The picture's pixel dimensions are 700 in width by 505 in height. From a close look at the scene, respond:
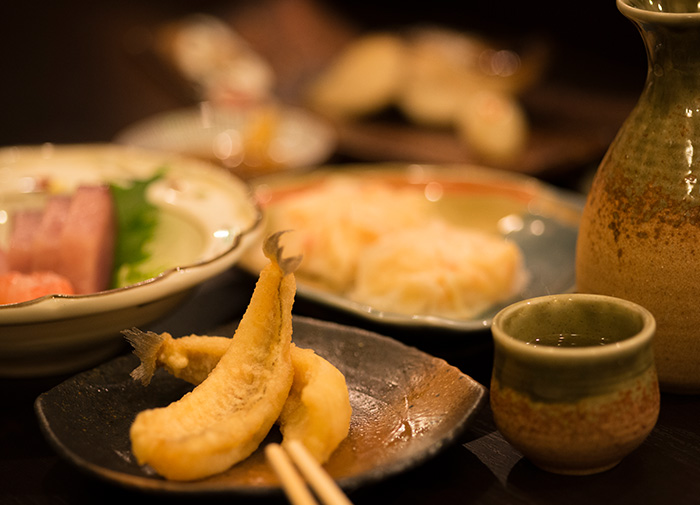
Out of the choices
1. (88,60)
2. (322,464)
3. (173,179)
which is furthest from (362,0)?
(322,464)

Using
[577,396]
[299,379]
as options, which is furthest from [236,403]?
[577,396]

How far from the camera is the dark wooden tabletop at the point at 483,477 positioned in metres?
1.00

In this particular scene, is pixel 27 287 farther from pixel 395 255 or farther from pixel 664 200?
pixel 664 200

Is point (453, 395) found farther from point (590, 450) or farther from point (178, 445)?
point (178, 445)

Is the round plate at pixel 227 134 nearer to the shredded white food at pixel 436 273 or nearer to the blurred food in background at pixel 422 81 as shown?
the blurred food in background at pixel 422 81

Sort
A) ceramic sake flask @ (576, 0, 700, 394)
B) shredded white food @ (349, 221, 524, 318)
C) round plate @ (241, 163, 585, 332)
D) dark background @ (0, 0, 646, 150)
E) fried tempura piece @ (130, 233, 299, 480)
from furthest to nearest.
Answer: dark background @ (0, 0, 646, 150), round plate @ (241, 163, 585, 332), shredded white food @ (349, 221, 524, 318), ceramic sake flask @ (576, 0, 700, 394), fried tempura piece @ (130, 233, 299, 480)

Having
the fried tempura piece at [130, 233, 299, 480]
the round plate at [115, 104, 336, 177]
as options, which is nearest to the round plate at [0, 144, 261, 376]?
the fried tempura piece at [130, 233, 299, 480]

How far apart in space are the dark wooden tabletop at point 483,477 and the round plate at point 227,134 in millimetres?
1753

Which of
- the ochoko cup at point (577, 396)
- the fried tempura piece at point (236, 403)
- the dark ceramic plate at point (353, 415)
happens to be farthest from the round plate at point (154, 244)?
the ochoko cup at point (577, 396)

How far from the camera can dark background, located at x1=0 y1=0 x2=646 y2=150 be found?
3717 millimetres

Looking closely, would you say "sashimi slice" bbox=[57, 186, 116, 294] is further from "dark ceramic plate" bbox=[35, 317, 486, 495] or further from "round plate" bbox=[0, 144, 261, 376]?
"dark ceramic plate" bbox=[35, 317, 486, 495]

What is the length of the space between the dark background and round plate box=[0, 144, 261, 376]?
1554 mm

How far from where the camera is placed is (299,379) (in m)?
1.07

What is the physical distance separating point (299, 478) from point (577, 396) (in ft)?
1.16
